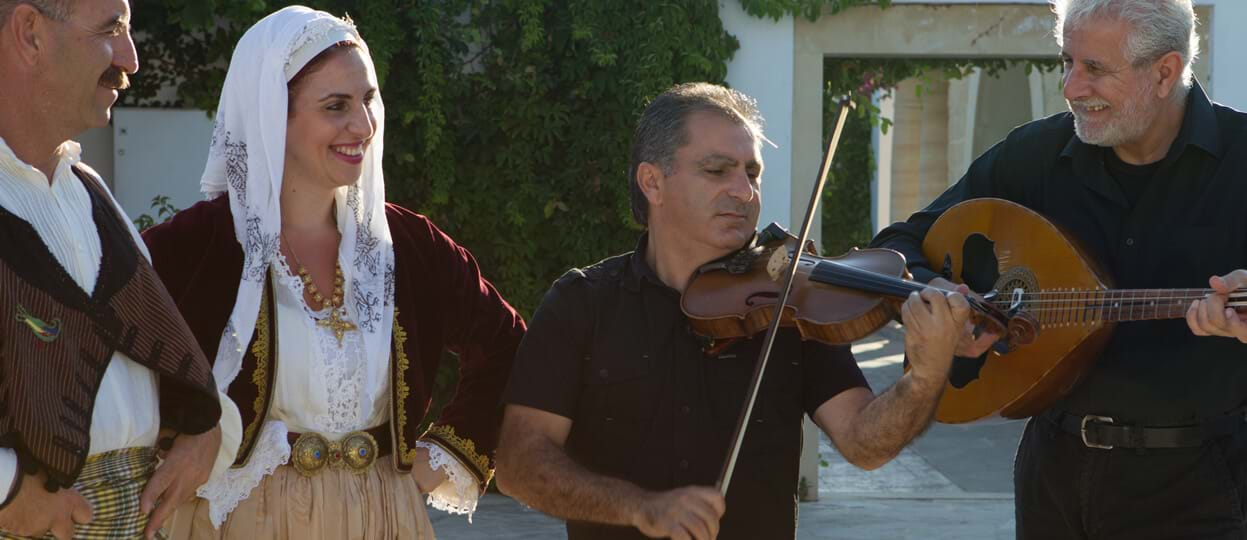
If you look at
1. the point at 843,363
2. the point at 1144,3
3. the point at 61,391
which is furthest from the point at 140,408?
the point at 1144,3

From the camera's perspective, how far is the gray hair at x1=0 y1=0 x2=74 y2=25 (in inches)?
88.1

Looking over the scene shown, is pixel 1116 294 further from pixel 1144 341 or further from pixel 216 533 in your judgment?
pixel 216 533

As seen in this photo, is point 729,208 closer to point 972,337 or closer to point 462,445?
point 972,337

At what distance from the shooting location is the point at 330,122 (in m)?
2.72

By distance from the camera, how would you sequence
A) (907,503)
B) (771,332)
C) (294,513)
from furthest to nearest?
(907,503) < (294,513) < (771,332)

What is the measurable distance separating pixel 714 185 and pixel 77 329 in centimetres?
117

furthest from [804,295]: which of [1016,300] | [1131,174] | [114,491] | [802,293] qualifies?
[114,491]

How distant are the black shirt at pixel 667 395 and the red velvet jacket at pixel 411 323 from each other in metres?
0.20

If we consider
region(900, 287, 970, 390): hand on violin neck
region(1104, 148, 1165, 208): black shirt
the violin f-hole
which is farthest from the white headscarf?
region(1104, 148, 1165, 208): black shirt

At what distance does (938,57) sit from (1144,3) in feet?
11.3

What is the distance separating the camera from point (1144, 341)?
297 cm

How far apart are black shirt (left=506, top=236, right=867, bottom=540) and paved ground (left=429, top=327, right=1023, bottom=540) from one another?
3.51m

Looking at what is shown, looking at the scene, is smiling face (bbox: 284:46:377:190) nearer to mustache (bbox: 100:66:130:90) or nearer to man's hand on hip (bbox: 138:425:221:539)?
mustache (bbox: 100:66:130:90)

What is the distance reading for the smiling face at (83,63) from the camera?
229cm
